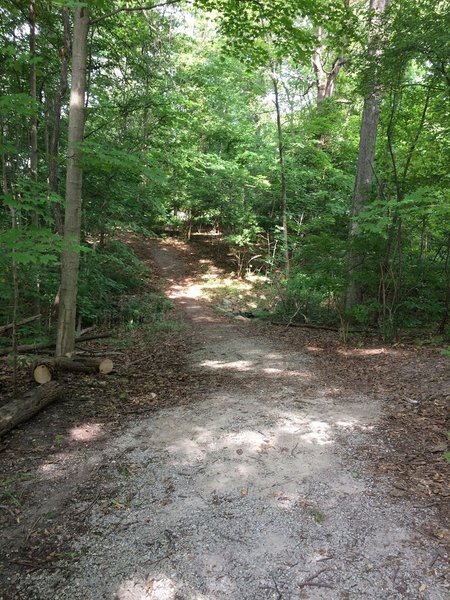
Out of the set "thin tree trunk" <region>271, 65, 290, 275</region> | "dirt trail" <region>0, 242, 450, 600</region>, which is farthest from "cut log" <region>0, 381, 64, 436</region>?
"thin tree trunk" <region>271, 65, 290, 275</region>

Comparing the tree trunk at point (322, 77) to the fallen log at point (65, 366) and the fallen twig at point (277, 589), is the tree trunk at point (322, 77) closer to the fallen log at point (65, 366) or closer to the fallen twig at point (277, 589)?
the fallen log at point (65, 366)

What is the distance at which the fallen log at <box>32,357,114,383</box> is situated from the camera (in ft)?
18.5

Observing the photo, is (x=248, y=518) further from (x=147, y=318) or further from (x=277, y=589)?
(x=147, y=318)

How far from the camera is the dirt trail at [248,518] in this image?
2502 millimetres

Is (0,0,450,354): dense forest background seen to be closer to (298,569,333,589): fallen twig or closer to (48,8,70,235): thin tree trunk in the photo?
(48,8,70,235): thin tree trunk

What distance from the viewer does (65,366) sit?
246 inches

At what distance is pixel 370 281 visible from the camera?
8711 millimetres

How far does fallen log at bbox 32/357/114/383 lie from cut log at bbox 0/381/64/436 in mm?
457

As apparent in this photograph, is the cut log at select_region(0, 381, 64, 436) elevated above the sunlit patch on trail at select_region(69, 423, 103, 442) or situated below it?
above

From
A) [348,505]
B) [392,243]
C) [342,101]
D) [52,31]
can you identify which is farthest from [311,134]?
[348,505]

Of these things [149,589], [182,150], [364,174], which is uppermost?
[182,150]

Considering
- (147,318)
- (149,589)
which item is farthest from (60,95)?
(149,589)

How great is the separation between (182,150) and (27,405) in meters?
12.1

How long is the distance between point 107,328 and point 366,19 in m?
9.03
